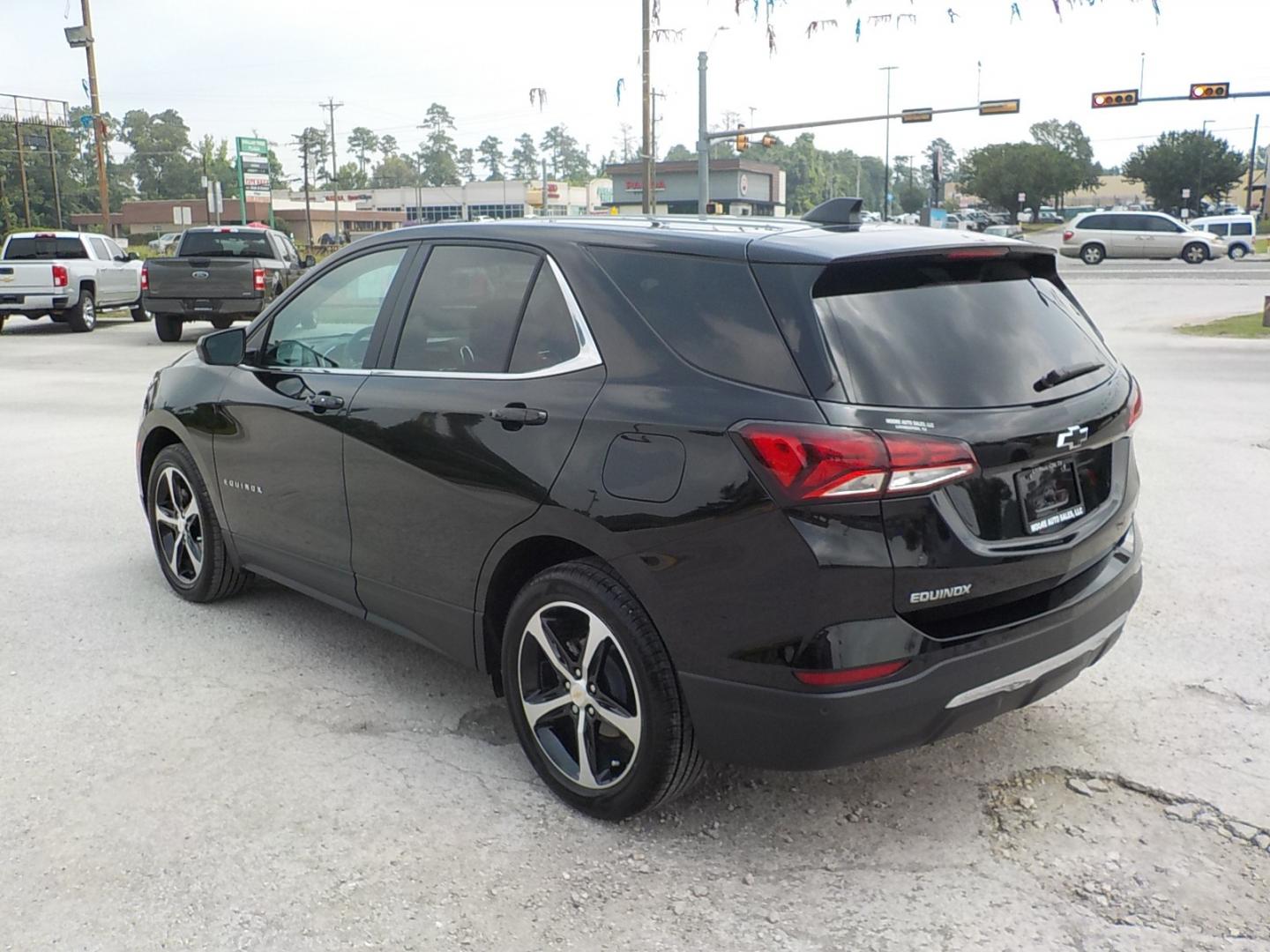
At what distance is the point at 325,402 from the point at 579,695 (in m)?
1.67

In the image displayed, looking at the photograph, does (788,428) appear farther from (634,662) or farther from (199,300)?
(199,300)

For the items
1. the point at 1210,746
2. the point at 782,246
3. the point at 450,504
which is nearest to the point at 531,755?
Result: the point at 450,504

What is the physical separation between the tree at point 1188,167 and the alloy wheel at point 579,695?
308 ft

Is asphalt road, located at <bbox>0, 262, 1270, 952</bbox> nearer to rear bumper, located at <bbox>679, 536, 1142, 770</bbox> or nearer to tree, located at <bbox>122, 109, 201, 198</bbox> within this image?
rear bumper, located at <bbox>679, 536, 1142, 770</bbox>

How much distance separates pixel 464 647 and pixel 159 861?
111 cm

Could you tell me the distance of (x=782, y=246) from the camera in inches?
131

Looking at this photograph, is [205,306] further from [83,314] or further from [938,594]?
[938,594]

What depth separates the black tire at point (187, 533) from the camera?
546cm

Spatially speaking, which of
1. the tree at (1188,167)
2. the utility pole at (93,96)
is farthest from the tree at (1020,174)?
the utility pole at (93,96)

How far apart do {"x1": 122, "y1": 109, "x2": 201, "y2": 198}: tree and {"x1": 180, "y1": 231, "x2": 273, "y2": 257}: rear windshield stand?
477 feet

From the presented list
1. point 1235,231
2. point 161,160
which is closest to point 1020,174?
point 1235,231

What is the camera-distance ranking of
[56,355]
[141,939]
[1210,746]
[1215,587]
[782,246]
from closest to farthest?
[141,939] < [782,246] < [1210,746] < [1215,587] < [56,355]

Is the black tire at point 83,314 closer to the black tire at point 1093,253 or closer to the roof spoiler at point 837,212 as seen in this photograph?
the roof spoiler at point 837,212

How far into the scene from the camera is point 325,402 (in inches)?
179
